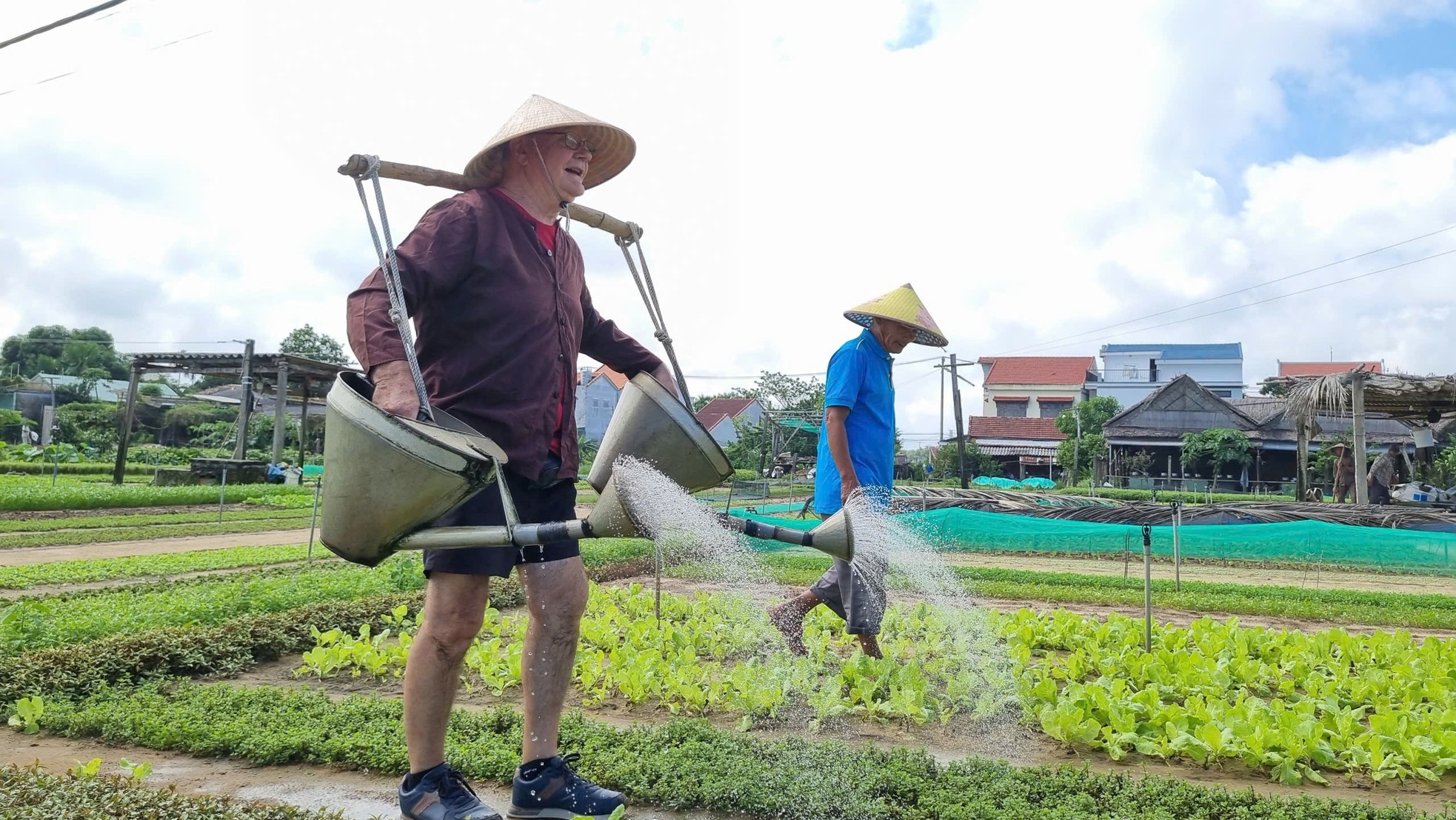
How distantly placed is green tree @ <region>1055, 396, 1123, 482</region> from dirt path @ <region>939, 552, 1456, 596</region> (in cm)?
2557

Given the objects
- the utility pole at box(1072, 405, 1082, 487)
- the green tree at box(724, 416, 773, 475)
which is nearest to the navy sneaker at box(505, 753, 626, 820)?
the utility pole at box(1072, 405, 1082, 487)

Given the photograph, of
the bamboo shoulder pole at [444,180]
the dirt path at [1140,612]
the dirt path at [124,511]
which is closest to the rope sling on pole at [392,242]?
the bamboo shoulder pole at [444,180]

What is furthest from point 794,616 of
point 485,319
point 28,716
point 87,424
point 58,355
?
point 58,355

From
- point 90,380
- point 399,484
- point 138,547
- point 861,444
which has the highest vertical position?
point 90,380

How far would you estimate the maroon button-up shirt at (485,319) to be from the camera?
95.8 inches

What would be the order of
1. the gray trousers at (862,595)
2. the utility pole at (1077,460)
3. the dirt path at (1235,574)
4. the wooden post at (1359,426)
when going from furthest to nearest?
the utility pole at (1077,460) → the wooden post at (1359,426) → the dirt path at (1235,574) → the gray trousers at (862,595)

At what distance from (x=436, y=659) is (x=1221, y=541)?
440 inches

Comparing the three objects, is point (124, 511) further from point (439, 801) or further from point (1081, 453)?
point (1081, 453)

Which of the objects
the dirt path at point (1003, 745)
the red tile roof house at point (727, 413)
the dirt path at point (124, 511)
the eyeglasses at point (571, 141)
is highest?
the red tile roof house at point (727, 413)

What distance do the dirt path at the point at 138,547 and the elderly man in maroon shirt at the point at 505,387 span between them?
10444 millimetres

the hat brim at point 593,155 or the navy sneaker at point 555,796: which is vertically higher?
the hat brim at point 593,155

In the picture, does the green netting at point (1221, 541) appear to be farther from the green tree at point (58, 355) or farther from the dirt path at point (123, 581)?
the green tree at point (58, 355)

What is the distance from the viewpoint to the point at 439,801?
2.42 meters

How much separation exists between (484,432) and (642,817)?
1.13 meters
